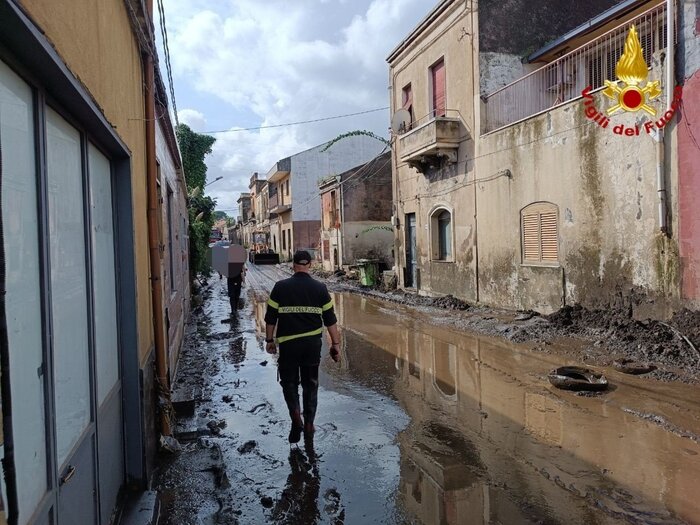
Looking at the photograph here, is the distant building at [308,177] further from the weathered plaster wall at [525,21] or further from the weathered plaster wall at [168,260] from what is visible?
the weathered plaster wall at [168,260]

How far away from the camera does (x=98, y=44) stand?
10.3 ft

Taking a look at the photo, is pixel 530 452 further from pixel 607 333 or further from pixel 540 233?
pixel 540 233

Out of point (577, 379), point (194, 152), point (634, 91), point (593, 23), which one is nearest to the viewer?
point (577, 379)

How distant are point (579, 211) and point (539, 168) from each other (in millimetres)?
1588

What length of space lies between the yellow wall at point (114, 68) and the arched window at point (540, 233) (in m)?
9.13

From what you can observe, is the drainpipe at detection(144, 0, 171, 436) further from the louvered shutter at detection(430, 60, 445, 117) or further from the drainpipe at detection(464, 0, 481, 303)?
the louvered shutter at detection(430, 60, 445, 117)

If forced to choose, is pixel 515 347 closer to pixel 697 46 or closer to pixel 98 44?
pixel 697 46

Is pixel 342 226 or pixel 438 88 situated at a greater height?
pixel 438 88

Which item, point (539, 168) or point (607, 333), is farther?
point (539, 168)

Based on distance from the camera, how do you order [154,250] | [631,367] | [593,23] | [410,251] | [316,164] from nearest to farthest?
1. [154,250]
2. [631,367]
3. [593,23]
4. [410,251]
5. [316,164]

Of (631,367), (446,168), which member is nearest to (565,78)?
(446,168)

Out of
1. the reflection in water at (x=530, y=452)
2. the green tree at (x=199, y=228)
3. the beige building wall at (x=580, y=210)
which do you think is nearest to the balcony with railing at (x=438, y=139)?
the beige building wall at (x=580, y=210)

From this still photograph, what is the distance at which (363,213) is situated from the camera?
95.6 ft

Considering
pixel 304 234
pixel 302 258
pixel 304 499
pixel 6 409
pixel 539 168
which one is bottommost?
pixel 304 499
